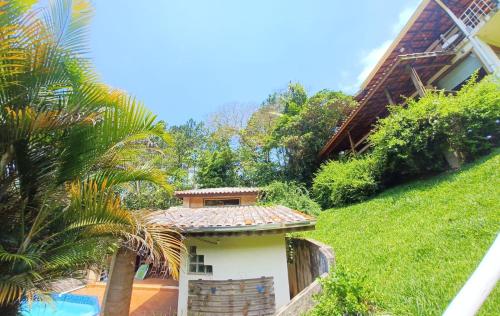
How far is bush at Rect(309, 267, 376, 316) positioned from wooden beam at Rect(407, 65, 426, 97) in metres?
9.51

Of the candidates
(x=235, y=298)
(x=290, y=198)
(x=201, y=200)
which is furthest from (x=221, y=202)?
(x=235, y=298)

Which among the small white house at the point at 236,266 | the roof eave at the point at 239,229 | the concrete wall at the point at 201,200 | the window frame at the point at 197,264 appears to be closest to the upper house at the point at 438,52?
the concrete wall at the point at 201,200

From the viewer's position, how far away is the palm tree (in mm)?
2838

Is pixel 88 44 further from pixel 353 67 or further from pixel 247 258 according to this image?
pixel 353 67

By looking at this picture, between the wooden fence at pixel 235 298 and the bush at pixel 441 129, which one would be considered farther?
the bush at pixel 441 129

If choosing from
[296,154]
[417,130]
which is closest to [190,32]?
[417,130]

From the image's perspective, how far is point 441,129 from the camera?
784 cm

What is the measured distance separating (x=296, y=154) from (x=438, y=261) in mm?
14968

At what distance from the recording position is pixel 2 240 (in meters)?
2.91

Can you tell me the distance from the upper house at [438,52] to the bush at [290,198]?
15.5 ft

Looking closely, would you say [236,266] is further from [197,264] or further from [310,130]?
[310,130]

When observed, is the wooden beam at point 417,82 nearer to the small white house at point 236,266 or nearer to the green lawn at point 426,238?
the green lawn at point 426,238

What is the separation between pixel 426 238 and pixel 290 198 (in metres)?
9.70

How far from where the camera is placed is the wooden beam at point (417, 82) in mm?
9891
